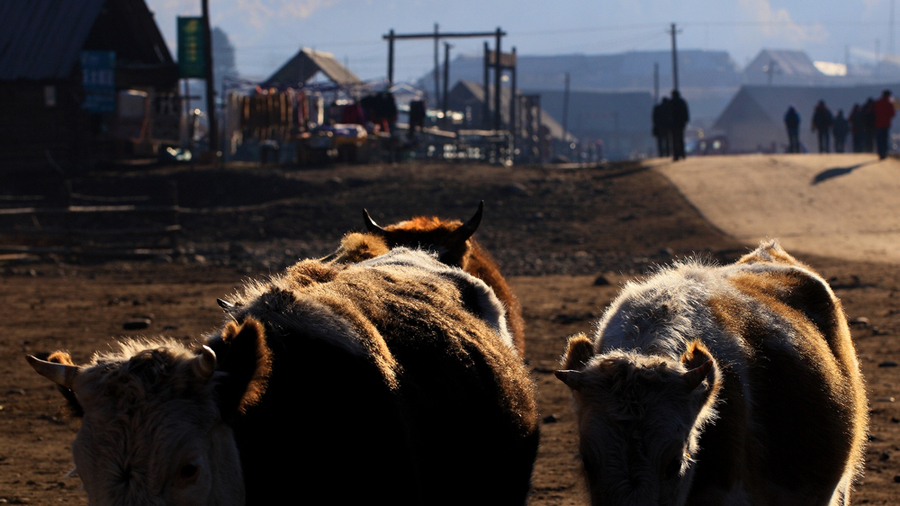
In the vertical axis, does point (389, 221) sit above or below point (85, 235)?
above

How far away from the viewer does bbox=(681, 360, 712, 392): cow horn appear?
3.21 m

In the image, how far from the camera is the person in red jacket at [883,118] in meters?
24.8

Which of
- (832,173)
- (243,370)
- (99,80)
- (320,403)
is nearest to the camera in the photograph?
(243,370)

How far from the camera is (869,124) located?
26.8m

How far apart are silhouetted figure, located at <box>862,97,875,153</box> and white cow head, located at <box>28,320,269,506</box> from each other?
27373 mm

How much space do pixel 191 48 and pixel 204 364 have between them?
25.5m

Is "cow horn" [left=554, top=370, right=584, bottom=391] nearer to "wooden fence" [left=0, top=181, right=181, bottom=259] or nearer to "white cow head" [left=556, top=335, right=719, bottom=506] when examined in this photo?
"white cow head" [left=556, top=335, right=719, bottom=506]

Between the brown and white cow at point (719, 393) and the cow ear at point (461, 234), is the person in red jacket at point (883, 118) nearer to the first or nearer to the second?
the cow ear at point (461, 234)

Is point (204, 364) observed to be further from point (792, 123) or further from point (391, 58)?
point (792, 123)

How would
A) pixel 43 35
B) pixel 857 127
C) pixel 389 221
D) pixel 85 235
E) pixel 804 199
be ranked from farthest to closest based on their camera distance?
pixel 857 127 → pixel 43 35 → pixel 804 199 → pixel 389 221 → pixel 85 235

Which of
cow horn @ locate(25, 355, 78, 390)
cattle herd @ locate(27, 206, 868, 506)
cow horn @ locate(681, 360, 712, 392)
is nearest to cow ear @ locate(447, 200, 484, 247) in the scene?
cattle herd @ locate(27, 206, 868, 506)

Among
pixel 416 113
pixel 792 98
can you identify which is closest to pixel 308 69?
pixel 416 113

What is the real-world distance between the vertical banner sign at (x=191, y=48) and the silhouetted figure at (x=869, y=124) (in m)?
20.0

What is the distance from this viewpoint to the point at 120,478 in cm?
254
